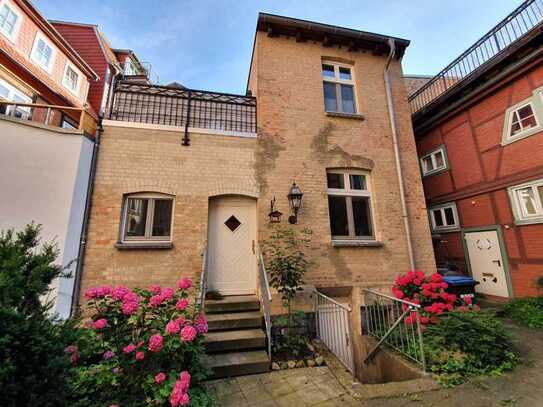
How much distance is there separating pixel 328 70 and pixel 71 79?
11.5 meters

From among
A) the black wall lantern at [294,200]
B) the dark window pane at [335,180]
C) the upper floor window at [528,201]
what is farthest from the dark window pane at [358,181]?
the upper floor window at [528,201]

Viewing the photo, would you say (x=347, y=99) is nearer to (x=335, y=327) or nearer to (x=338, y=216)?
(x=338, y=216)

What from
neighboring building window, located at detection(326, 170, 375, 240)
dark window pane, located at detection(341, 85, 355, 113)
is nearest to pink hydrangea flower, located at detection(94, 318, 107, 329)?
neighboring building window, located at detection(326, 170, 375, 240)

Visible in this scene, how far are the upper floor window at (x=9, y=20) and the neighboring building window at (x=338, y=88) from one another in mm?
10515

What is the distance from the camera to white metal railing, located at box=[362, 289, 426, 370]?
10.9ft

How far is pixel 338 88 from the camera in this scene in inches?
257

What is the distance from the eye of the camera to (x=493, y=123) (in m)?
6.94

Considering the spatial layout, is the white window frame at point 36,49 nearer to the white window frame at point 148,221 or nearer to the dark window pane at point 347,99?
the white window frame at point 148,221

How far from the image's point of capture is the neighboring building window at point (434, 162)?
8398mm

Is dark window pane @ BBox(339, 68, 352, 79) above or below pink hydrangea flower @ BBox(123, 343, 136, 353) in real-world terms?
above

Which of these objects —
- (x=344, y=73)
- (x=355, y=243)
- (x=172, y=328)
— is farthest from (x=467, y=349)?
(x=344, y=73)

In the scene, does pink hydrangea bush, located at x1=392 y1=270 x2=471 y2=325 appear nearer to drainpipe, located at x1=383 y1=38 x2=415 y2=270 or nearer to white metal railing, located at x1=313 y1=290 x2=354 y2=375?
white metal railing, located at x1=313 y1=290 x2=354 y2=375

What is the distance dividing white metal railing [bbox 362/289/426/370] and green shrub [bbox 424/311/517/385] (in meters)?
0.22

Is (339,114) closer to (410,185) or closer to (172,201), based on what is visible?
(410,185)
